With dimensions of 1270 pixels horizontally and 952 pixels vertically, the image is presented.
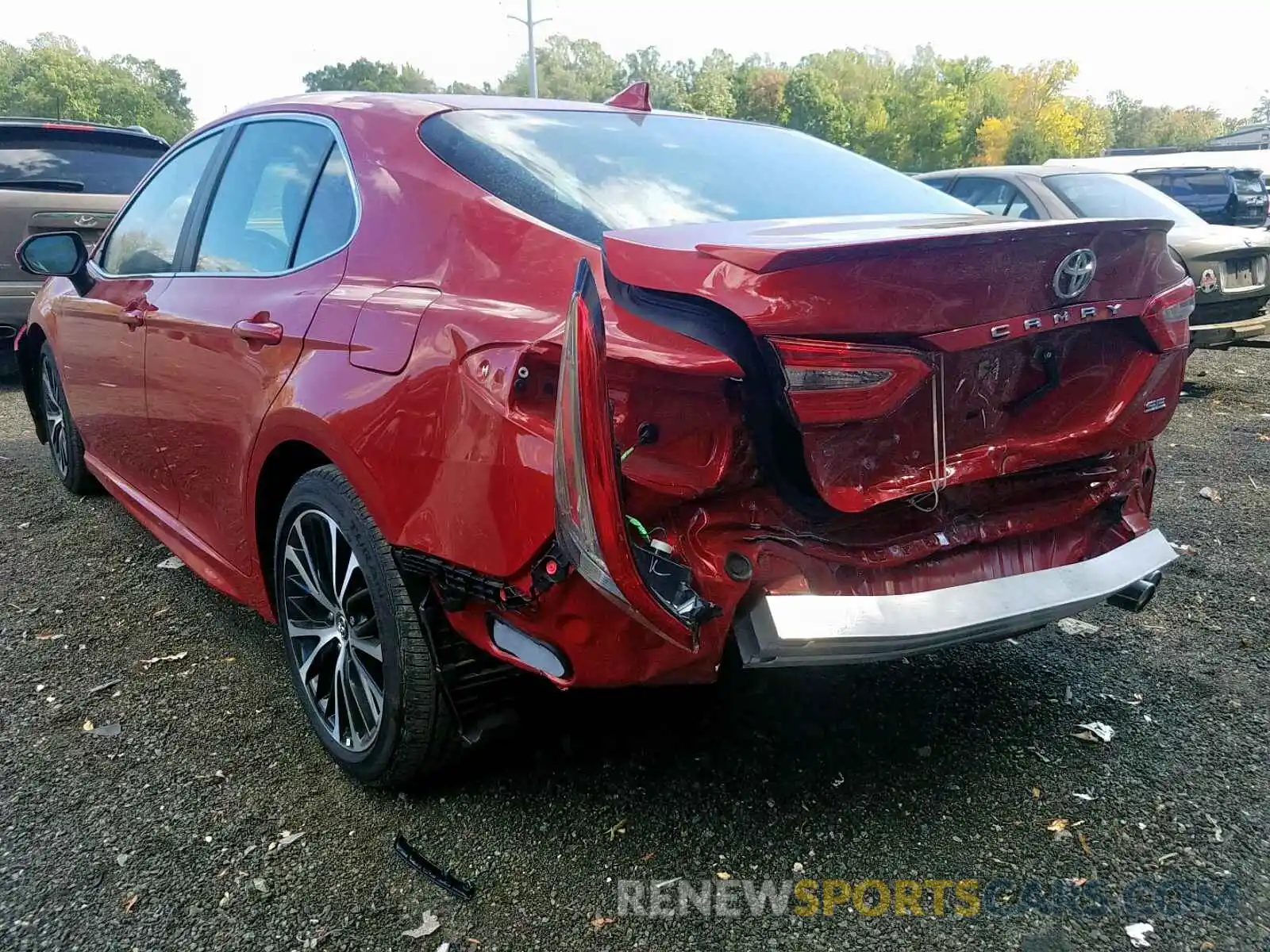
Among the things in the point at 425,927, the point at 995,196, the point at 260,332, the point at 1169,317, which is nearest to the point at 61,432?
the point at 260,332

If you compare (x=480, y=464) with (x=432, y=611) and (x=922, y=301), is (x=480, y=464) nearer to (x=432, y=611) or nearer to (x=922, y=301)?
(x=432, y=611)

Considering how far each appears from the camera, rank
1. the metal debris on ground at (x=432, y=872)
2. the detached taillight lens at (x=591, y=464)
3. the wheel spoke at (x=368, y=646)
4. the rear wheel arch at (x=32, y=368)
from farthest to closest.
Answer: the rear wheel arch at (x=32, y=368), the wheel spoke at (x=368, y=646), the metal debris on ground at (x=432, y=872), the detached taillight lens at (x=591, y=464)

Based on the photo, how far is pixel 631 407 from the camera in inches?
68.4

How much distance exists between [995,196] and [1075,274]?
635 cm

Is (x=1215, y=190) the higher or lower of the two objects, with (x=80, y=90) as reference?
lower

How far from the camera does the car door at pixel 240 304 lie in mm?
2508

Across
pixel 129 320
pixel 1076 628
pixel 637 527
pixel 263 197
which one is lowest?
pixel 1076 628

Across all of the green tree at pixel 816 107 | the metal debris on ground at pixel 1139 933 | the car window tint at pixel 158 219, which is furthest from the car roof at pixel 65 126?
the green tree at pixel 816 107

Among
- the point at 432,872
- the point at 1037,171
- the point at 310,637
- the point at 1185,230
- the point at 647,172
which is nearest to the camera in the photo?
the point at 432,872

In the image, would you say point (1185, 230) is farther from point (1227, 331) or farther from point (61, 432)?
point (61, 432)

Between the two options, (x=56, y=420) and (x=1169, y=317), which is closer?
(x=1169, y=317)

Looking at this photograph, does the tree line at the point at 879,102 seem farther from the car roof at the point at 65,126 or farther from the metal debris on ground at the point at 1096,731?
the metal debris on ground at the point at 1096,731

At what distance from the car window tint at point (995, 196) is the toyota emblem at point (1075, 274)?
5891 mm

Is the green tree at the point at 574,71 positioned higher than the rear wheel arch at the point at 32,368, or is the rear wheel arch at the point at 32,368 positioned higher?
the green tree at the point at 574,71
